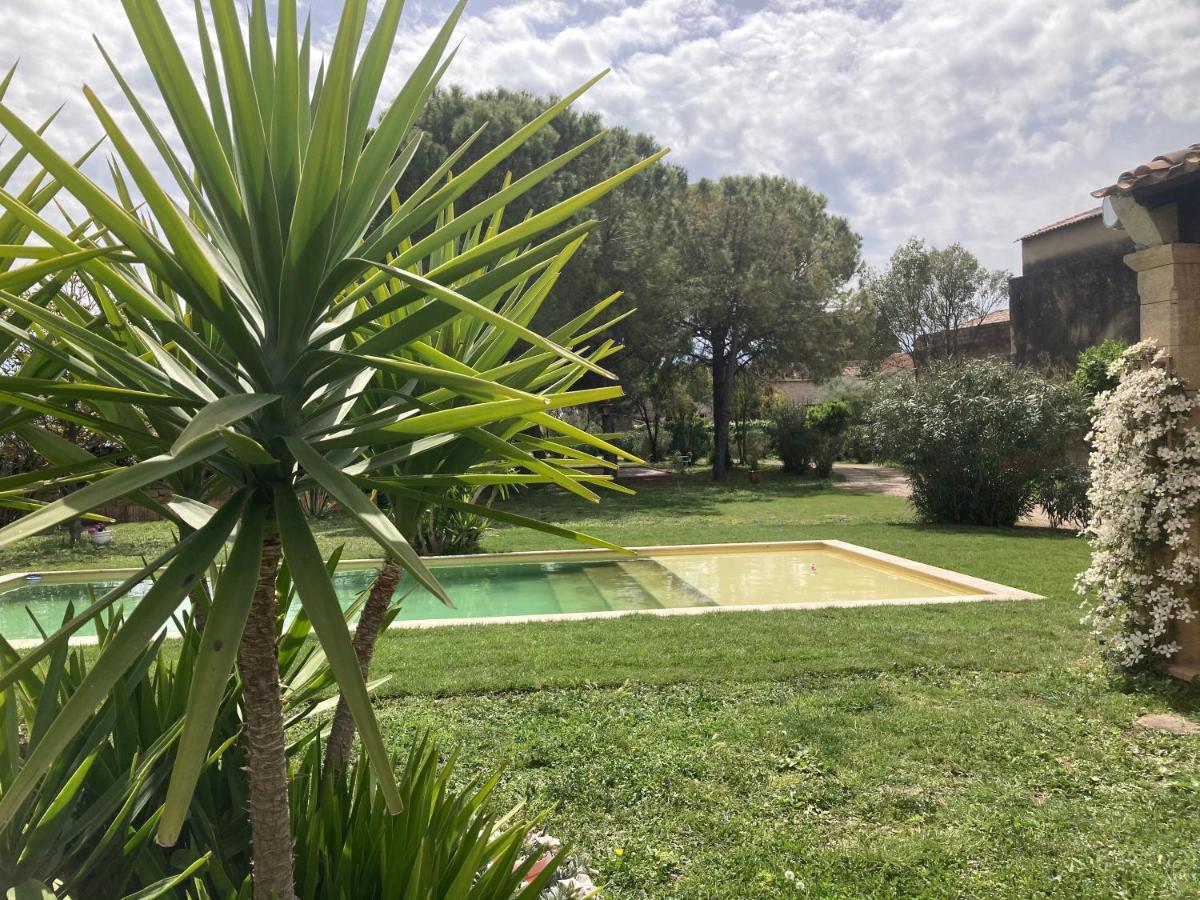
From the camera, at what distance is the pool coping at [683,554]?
7.52 meters

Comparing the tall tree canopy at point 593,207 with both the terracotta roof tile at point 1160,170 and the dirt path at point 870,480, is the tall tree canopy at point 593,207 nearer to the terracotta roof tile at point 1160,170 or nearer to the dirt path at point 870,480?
the dirt path at point 870,480

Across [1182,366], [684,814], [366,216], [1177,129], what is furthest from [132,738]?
[1177,129]

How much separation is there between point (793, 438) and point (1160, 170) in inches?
862

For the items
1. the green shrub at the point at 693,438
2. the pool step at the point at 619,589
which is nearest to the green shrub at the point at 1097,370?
the pool step at the point at 619,589

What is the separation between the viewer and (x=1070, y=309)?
2467 cm

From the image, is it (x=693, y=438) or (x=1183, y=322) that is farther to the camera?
(x=693, y=438)

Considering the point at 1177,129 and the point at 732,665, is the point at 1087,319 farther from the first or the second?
the point at 732,665

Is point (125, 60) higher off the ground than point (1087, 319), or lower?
lower

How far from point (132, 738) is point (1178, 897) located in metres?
3.66

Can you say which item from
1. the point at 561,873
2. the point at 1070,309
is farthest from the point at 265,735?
the point at 1070,309

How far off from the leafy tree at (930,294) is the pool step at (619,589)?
30260 mm

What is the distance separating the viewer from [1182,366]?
5.30m

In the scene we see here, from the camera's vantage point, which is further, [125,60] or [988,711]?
[988,711]

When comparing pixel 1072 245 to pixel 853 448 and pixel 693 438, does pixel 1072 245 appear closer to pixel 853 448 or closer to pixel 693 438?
pixel 853 448
